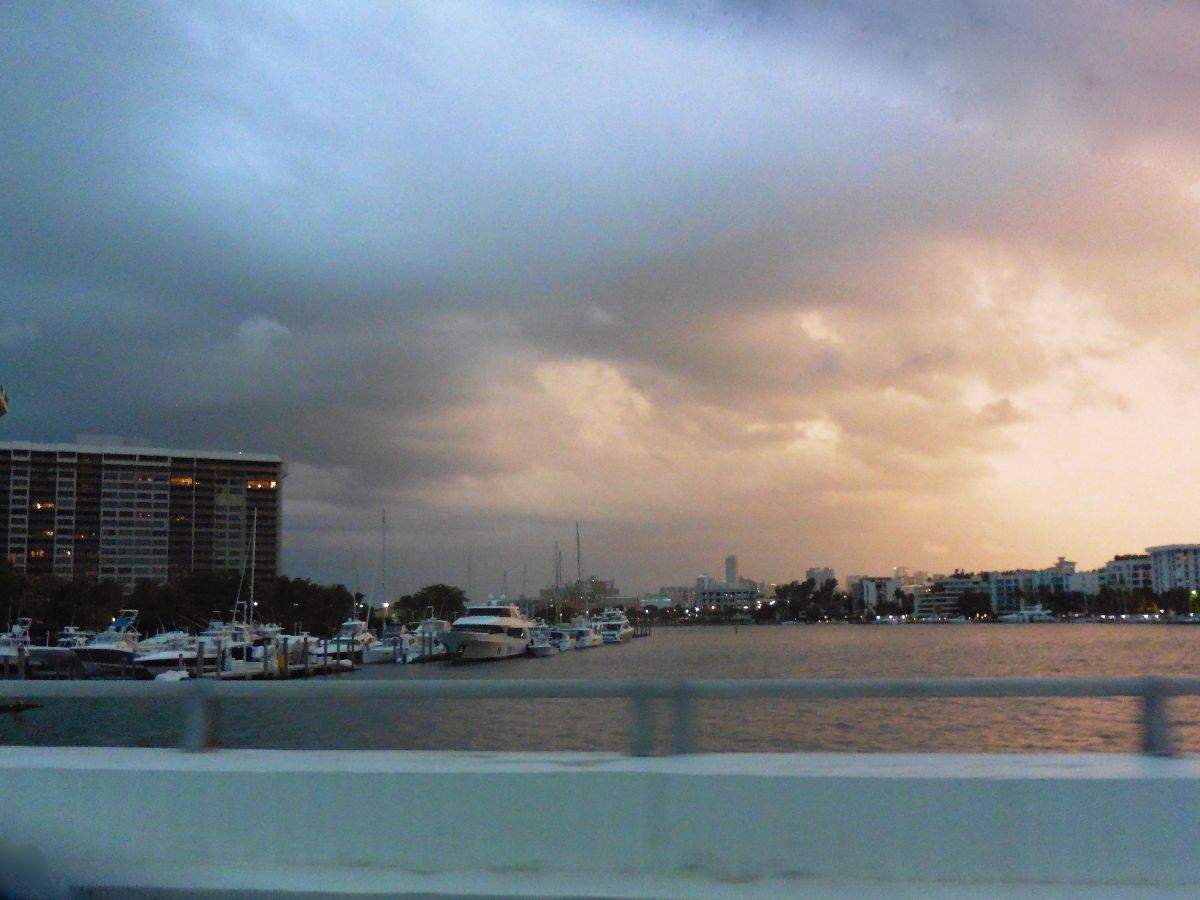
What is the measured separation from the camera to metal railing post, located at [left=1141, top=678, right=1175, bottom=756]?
20.8ft

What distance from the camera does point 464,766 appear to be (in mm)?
6336

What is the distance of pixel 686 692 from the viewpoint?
6.51 m

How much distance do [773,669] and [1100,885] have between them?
260ft

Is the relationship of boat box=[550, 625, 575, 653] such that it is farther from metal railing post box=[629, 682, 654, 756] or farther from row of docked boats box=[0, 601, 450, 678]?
metal railing post box=[629, 682, 654, 756]

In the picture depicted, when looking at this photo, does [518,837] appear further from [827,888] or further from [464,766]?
[827,888]

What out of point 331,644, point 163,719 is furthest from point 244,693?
point 331,644

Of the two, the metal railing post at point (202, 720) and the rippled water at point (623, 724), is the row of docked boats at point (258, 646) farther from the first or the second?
the metal railing post at point (202, 720)

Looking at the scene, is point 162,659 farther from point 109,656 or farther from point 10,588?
point 10,588

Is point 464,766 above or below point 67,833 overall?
above

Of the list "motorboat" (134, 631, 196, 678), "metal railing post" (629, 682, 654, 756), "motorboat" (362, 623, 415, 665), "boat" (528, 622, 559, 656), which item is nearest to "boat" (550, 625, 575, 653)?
"boat" (528, 622, 559, 656)

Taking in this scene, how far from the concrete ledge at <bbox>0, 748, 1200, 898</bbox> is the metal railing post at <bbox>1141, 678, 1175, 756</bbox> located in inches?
5.6

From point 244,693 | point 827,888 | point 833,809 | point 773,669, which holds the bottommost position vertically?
point 773,669

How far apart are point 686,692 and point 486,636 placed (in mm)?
94961

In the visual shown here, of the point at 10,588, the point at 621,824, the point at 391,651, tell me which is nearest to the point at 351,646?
the point at 391,651
